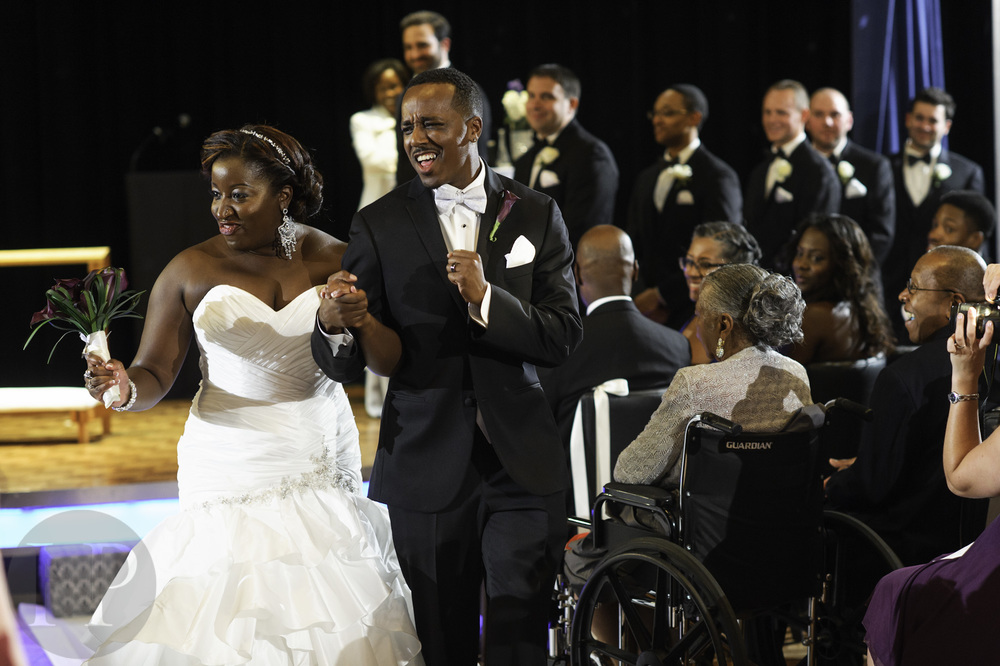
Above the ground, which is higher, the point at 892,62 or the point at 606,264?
the point at 892,62

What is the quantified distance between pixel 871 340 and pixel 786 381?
5.53 ft

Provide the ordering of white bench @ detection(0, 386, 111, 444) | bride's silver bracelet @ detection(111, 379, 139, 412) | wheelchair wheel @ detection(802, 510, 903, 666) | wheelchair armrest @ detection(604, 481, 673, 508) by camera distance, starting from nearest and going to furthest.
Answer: bride's silver bracelet @ detection(111, 379, 139, 412) → wheelchair armrest @ detection(604, 481, 673, 508) → wheelchair wheel @ detection(802, 510, 903, 666) → white bench @ detection(0, 386, 111, 444)

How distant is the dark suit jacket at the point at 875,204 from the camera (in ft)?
20.0

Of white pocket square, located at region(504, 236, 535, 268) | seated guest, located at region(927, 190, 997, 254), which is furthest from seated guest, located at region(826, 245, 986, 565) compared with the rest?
seated guest, located at region(927, 190, 997, 254)

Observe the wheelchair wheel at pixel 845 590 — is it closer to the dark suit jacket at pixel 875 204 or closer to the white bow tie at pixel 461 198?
the white bow tie at pixel 461 198

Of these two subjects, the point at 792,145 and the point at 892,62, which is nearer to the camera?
the point at 792,145

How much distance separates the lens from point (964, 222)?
5.24 m

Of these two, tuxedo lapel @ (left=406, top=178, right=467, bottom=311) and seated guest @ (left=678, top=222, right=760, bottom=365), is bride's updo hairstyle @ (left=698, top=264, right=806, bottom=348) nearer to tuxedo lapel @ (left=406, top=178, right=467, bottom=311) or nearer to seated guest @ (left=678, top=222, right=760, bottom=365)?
tuxedo lapel @ (left=406, top=178, right=467, bottom=311)

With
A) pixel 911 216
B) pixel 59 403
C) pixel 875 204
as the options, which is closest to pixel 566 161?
pixel 875 204

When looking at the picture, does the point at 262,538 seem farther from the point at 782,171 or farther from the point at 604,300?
the point at 782,171

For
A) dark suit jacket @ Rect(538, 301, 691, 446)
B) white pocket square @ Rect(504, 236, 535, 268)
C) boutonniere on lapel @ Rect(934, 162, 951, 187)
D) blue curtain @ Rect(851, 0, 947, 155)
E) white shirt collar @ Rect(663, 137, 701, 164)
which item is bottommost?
dark suit jacket @ Rect(538, 301, 691, 446)

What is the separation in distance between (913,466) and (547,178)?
2946 millimetres

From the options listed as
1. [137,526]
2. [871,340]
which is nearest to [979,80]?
[871,340]

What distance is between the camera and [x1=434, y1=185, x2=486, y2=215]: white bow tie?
243cm
